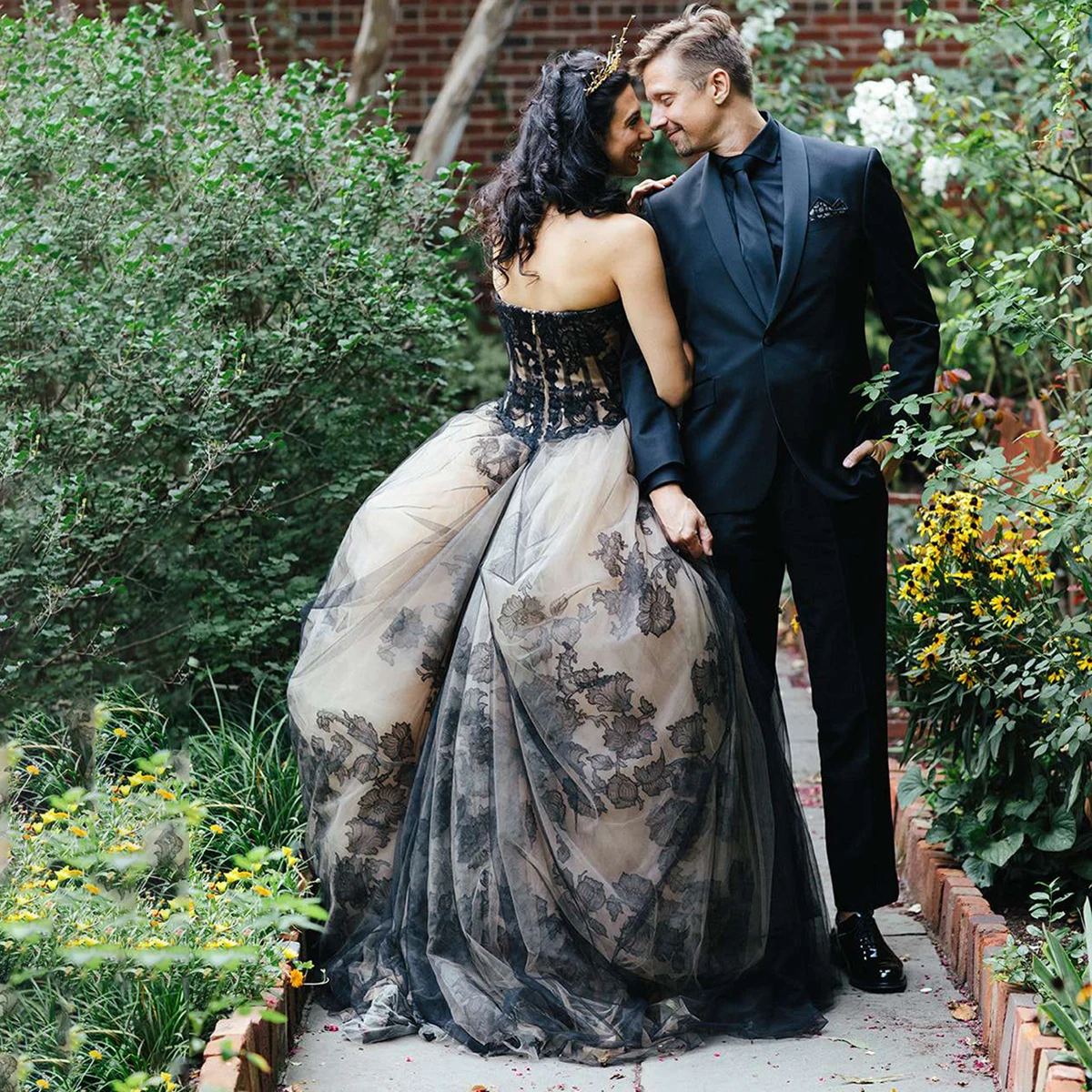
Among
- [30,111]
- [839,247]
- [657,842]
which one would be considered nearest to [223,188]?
[30,111]

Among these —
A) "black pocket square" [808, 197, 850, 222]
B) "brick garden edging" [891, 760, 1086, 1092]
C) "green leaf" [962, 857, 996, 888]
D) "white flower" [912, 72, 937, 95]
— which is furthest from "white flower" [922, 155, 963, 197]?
"green leaf" [962, 857, 996, 888]

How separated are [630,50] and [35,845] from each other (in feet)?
21.0

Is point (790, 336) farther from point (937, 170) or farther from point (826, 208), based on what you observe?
point (937, 170)

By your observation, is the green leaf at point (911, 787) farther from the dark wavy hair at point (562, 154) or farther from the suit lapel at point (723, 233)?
the dark wavy hair at point (562, 154)

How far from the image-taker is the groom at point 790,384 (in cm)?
338

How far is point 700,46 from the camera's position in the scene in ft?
11.1

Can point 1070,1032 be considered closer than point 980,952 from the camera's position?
Yes

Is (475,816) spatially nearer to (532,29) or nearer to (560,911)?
(560,911)

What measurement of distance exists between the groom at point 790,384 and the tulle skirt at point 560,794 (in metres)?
0.14

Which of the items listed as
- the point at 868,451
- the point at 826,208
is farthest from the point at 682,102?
the point at 868,451

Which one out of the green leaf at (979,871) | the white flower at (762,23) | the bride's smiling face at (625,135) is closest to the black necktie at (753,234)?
the bride's smiling face at (625,135)

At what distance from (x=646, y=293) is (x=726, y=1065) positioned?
1.63 meters

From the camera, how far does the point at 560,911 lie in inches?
126

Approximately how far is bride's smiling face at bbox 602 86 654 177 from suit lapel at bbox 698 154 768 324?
0.18 m
